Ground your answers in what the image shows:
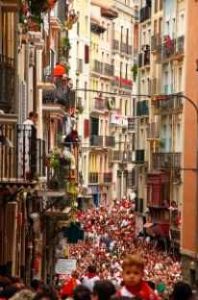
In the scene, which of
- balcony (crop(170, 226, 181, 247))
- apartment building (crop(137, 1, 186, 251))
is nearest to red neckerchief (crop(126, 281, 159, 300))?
apartment building (crop(137, 1, 186, 251))

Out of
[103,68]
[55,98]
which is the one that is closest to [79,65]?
[103,68]

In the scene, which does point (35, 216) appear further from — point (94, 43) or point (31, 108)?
point (94, 43)

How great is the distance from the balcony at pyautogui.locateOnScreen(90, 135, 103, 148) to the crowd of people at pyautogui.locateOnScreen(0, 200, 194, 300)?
4530mm

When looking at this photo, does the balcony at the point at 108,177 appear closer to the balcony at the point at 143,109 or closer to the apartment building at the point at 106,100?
the apartment building at the point at 106,100

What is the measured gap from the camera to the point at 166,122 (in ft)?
245

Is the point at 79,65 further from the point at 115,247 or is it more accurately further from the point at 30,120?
the point at 30,120

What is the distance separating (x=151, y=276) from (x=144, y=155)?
46479 millimetres

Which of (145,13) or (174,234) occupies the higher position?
(145,13)

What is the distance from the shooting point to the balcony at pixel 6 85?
931 inches

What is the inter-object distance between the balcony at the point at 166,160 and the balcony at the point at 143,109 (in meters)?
11.7

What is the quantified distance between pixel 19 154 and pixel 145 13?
64.2 meters

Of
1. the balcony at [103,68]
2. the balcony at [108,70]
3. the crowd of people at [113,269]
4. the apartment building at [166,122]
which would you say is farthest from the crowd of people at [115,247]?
the balcony at [108,70]

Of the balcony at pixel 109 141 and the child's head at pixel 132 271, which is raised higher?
the balcony at pixel 109 141

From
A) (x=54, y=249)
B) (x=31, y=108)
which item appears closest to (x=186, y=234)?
(x=54, y=249)
